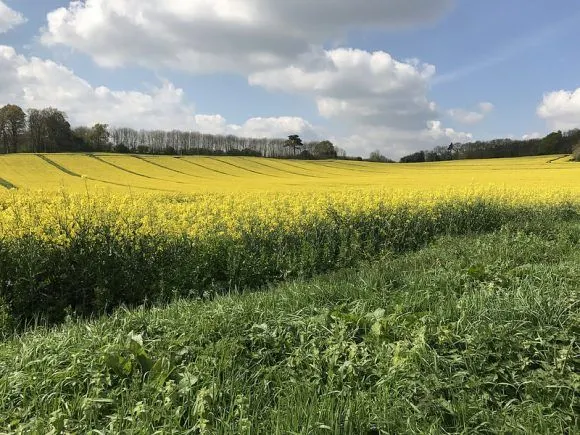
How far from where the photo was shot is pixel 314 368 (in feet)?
11.3

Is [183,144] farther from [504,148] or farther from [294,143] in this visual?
[504,148]

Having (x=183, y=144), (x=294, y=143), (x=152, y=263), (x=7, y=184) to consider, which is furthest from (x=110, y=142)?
(x=152, y=263)

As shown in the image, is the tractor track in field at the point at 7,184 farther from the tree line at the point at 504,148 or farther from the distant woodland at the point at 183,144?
the tree line at the point at 504,148

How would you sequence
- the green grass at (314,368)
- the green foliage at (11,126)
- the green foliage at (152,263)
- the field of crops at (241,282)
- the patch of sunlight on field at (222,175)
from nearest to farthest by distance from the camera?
1. the green grass at (314,368)
2. the field of crops at (241,282)
3. the green foliage at (152,263)
4. the patch of sunlight on field at (222,175)
5. the green foliage at (11,126)

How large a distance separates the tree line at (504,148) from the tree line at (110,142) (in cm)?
1900

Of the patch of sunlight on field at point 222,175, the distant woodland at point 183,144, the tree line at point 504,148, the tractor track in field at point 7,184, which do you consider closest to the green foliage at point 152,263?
the patch of sunlight on field at point 222,175

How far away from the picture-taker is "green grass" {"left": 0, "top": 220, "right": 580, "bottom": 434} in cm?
281

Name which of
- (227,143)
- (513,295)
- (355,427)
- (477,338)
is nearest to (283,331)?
(355,427)

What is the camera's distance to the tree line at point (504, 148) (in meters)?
75.8

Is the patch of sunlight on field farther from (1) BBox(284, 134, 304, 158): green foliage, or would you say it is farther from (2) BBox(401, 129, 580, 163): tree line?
(2) BBox(401, 129, 580, 163): tree line

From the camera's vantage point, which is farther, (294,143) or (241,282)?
(294,143)

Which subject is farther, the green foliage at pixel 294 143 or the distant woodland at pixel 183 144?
the green foliage at pixel 294 143

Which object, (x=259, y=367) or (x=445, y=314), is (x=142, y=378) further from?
(x=445, y=314)

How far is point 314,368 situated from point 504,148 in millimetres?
85994
